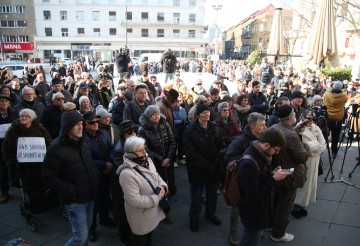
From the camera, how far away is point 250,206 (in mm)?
3322

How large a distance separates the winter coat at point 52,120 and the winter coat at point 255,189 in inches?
156

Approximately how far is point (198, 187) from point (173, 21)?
192ft

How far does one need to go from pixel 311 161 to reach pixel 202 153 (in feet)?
5.87

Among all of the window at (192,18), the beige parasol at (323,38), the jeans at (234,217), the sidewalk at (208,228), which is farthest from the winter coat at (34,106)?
the window at (192,18)

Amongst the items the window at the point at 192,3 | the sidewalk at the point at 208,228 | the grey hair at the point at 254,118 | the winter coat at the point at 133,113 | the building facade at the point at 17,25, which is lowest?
the sidewalk at the point at 208,228

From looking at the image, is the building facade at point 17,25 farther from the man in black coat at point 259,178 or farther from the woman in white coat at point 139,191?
the man in black coat at point 259,178

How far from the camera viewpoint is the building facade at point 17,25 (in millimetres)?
55938

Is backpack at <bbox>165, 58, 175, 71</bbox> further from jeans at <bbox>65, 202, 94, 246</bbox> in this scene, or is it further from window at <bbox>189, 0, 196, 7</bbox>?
window at <bbox>189, 0, 196, 7</bbox>

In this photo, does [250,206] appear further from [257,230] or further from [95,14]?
[95,14]

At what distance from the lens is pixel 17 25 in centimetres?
5659

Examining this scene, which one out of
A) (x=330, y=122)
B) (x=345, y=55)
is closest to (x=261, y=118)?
(x=330, y=122)

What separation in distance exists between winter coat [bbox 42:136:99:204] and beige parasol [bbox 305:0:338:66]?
6.99 m

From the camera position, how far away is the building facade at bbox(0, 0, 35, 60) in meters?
55.9

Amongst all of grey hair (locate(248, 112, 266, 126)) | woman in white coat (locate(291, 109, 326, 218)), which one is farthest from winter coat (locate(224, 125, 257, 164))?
woman in white coat (locate(291, 109, 326, 218))
